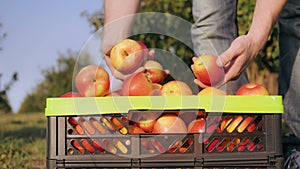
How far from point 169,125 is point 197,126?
0.30 ft

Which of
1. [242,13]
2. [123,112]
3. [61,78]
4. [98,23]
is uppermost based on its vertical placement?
[61,78]

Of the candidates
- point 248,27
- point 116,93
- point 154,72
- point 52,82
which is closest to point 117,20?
point 154,72

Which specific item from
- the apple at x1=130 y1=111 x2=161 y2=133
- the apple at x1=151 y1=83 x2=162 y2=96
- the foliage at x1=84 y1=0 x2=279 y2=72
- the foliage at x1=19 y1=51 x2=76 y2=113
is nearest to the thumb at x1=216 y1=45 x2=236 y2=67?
the apple at x1=151 y1=83 x2=162 y2=96

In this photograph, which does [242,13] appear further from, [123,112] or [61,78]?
[61,78]

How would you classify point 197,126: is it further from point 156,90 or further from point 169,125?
point 156,90

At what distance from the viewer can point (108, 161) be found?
5.18 ft

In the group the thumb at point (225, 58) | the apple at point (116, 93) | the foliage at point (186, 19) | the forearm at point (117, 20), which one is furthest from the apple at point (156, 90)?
the foliage at point (186, 19)

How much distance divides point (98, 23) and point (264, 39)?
18.0 ft

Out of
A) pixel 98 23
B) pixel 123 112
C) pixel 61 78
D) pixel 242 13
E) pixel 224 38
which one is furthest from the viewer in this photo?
pixel 61 78

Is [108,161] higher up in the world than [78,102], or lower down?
lower down

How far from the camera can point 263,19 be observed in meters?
1.98

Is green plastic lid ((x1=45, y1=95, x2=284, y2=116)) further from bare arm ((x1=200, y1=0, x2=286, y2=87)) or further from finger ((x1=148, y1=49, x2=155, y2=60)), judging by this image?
finger ((x1=148, y1=49, x2=155, y2=60))

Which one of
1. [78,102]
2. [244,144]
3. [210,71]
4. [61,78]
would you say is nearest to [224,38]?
[210,71]

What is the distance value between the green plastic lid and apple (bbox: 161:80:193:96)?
0.36 feet
